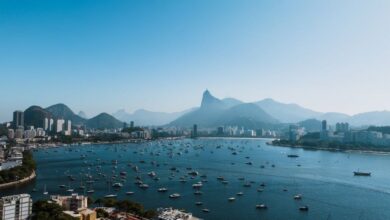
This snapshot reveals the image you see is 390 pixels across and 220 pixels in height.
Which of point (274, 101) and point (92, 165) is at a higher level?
point (274, 101)

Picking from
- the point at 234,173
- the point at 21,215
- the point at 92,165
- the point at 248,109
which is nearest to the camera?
the point at 21,215

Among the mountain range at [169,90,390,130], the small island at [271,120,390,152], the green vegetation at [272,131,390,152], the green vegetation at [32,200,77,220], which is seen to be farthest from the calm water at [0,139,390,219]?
the mountain range at [169,90,390,130]

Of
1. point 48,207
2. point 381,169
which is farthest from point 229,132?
point 48,207

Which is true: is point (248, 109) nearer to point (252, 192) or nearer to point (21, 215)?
point (252, 192)

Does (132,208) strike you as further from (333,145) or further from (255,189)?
(333,145)

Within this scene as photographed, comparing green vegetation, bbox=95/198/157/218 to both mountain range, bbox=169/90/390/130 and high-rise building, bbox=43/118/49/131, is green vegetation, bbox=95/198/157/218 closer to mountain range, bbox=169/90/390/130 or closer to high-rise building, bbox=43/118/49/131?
high-rise building, bbox=43/118/49/131

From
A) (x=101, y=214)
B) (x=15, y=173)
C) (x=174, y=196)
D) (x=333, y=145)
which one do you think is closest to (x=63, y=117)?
(x=333, y=145)

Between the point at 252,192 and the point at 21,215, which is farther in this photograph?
the point at 252,192
